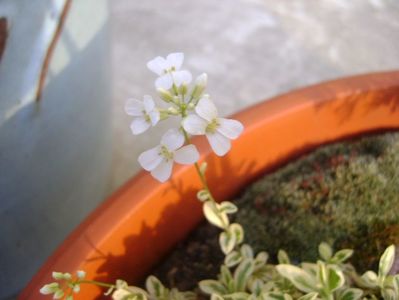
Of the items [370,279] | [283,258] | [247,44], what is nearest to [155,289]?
[283,258]

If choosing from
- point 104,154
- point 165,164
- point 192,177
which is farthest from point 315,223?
point 104,154

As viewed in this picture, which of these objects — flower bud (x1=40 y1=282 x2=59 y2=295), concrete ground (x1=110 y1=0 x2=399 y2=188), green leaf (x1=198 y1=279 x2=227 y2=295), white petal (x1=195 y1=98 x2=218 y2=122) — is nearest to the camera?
white petal (x1=195 y1=98 x2=218 y2=122)

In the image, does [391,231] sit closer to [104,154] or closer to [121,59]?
[104,154]

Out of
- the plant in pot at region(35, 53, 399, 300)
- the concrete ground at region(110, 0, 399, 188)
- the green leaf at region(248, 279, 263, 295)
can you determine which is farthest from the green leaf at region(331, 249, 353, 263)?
the concrete ground at region(110, 0, 399, 188)

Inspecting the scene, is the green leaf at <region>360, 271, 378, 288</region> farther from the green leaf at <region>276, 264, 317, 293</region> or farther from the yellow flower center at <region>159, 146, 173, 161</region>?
the yellow flower center at <region>159, 146, 173, 161</region>

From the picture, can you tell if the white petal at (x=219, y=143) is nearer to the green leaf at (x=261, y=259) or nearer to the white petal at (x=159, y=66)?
the white petal at (x=159, y=66)

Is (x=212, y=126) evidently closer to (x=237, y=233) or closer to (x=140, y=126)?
(x=140, y=126)

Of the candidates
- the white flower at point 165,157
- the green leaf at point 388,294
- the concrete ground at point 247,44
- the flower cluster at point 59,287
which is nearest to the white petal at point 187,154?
the white flower at point 165,157
